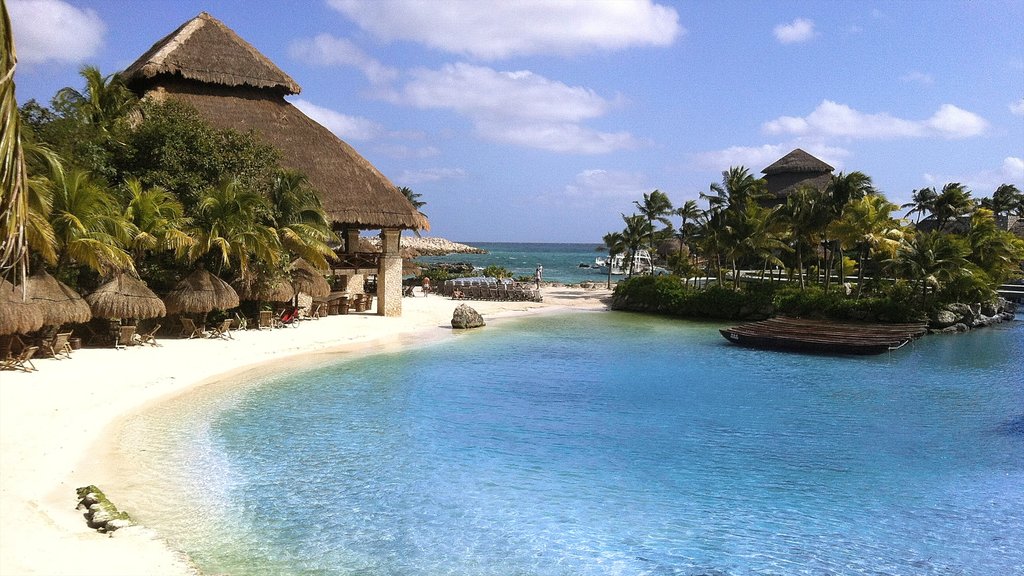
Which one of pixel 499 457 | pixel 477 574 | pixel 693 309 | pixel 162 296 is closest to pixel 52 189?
pixel 162 296

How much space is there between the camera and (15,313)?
12656 mm

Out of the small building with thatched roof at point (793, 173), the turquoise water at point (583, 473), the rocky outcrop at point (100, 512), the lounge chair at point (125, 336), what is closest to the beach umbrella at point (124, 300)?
the lounge chair at point (125, 336)

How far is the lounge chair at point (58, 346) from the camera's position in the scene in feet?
45.7

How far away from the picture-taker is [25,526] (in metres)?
6.75

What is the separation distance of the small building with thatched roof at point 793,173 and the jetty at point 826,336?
2177cm

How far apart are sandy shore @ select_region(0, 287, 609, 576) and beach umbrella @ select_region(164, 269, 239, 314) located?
0.88 metres

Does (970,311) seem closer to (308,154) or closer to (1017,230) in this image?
(1017,230)

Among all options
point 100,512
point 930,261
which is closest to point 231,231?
point 100,512

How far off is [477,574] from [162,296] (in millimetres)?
14189

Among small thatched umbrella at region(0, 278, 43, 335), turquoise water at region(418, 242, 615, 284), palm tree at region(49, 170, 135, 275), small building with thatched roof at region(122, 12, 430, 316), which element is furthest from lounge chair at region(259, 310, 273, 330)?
turquoise water at region(418, 242, 615, 284)

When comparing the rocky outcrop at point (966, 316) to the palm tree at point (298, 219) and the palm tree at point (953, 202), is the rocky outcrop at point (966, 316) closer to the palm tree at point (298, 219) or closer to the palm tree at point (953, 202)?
the palm tree at point (953, 202)

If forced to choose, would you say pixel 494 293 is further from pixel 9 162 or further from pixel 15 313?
pixel 9 162

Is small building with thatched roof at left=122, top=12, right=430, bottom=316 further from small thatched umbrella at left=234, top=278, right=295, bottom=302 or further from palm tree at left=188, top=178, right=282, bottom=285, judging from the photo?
palm tree at left=188, top=178, right=282, bottom=285

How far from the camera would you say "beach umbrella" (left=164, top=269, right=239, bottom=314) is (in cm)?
1742
